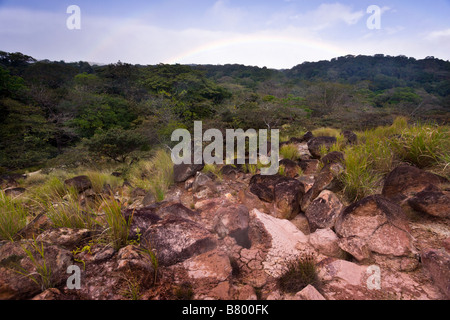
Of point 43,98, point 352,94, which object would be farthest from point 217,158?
point 352,94

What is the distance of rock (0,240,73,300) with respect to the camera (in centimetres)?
108

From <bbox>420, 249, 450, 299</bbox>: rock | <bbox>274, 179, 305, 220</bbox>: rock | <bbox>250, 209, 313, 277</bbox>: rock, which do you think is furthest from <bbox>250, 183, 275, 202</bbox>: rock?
<bbox>420, 249, 450, 299</bbox>: rock

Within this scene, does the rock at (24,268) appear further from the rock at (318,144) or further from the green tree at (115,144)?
the green tree at (115,144)

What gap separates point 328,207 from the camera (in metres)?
1.94

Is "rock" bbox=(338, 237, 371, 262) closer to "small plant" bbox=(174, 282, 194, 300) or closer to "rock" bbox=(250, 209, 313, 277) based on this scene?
"rock" bbox=(250, 209, 313, 277)

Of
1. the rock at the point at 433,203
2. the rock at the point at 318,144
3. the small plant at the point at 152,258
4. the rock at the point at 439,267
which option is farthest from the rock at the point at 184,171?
the rock at the point at 439,267

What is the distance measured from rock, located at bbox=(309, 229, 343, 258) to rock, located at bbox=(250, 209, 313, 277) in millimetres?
67

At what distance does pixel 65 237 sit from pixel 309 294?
1760mm

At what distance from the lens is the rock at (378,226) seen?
4.60 ft

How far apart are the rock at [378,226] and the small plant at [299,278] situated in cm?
51

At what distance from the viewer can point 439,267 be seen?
1.16 meters

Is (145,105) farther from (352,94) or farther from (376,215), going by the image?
(352,94)

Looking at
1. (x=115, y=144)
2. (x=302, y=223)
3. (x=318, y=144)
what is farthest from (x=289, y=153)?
(x=115, y=144)
